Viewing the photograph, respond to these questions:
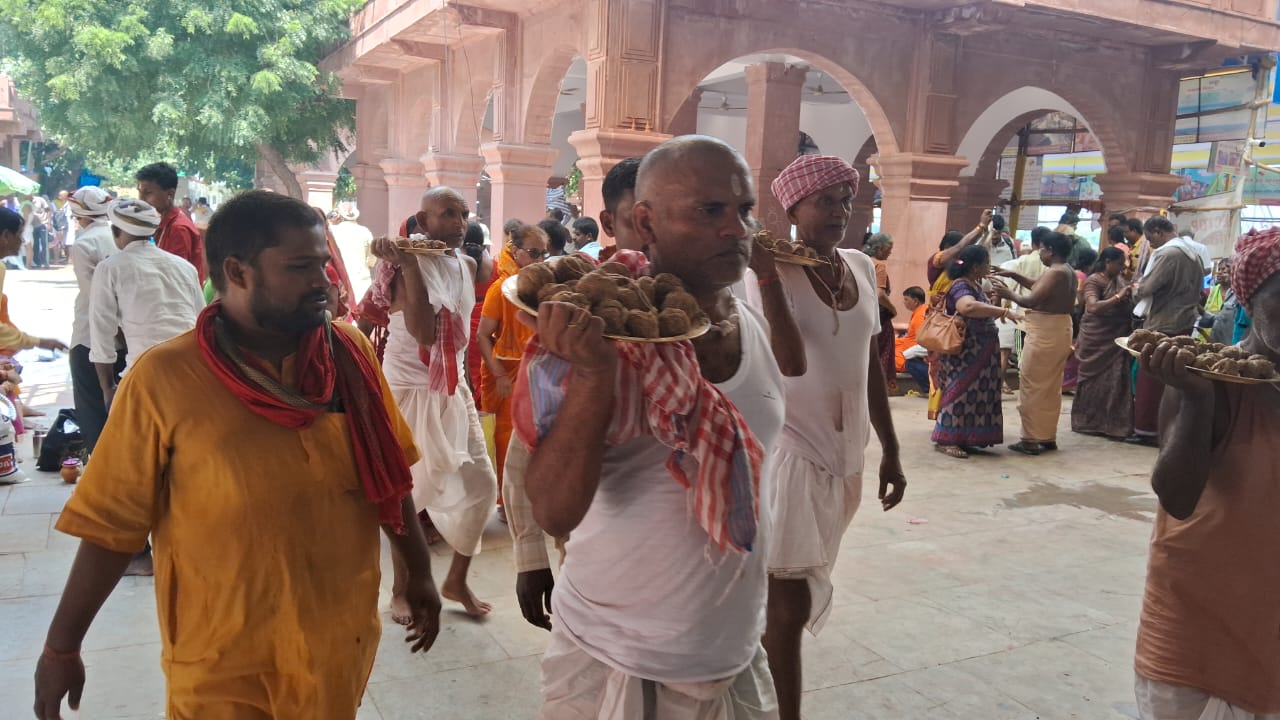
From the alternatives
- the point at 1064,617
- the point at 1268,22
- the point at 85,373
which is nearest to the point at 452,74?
the point at 85,373

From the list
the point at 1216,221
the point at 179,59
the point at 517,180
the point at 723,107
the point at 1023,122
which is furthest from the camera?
the point at 723,107

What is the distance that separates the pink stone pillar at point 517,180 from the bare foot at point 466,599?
297 inches

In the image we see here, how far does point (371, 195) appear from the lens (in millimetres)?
17906

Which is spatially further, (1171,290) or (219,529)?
(1171,290)

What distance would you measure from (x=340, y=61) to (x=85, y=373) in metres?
11.6

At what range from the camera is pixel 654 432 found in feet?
5.30

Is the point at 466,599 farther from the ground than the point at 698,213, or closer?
closer

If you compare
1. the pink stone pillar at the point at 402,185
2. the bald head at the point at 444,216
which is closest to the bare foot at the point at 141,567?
the bald head at the point at 444,216

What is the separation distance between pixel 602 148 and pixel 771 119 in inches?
151

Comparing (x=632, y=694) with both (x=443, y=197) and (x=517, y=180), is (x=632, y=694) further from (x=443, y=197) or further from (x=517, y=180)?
(x=517, y=180)

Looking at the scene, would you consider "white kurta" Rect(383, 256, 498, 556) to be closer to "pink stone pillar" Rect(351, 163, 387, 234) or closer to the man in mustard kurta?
the man in mustard kurta

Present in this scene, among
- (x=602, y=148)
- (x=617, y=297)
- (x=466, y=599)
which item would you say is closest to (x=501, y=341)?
(x=466, y=599)

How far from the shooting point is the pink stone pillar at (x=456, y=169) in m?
14.2

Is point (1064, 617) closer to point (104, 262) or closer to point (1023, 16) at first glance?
point (104, 262)
